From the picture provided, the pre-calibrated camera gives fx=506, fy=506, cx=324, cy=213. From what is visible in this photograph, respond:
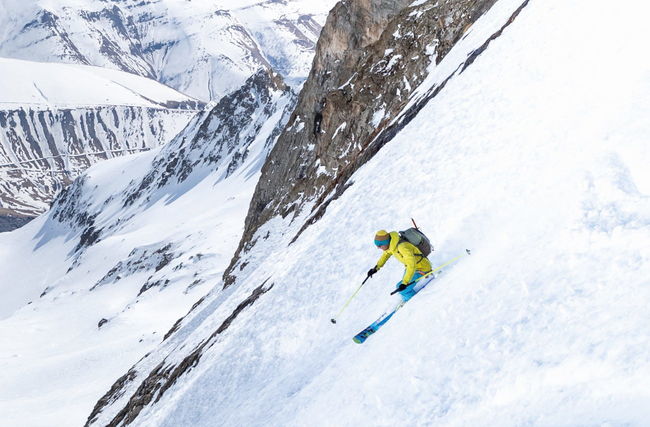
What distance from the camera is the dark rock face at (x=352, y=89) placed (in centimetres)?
2995

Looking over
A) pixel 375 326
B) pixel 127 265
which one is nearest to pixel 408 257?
pixel 375 326

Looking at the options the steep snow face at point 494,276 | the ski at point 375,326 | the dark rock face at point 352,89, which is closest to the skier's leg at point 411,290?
the ski at point 375,326

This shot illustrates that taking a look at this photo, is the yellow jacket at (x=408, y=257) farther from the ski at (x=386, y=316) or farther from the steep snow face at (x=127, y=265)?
the steep snow face at (x=127, y=265)

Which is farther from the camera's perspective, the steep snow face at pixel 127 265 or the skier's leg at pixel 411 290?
the steep snow face at pixel 127 265

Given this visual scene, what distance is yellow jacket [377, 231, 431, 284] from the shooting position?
30.6 feet

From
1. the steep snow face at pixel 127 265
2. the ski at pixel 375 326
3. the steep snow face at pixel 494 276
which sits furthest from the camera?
the steep snow face at pixel 127 265

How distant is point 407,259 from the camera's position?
30.7ft

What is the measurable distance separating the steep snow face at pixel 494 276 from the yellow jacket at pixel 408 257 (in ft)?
1.35

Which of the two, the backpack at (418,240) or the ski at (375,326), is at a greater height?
the backpack at (418,240)

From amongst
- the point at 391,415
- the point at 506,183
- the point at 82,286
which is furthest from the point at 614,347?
the point at 82,286

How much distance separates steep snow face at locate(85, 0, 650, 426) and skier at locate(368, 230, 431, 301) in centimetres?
30

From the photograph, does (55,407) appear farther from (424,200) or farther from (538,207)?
(538,207)

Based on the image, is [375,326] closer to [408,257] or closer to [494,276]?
[408,257]

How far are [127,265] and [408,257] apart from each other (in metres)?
89.1
